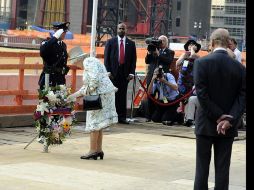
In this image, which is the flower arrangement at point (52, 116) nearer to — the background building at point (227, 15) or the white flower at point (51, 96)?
the white flower at point (51, 96)

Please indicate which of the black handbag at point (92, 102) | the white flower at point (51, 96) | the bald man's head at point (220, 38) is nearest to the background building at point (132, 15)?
the white flower at point (51, 96)

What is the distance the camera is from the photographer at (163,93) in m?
15.2

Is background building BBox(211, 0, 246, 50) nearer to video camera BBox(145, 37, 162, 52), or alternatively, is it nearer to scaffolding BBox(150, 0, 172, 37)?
scaffolding BBox(150, 0, 172, 37)

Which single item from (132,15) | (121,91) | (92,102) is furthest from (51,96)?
(132,15)

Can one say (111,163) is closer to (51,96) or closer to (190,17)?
(51,96)

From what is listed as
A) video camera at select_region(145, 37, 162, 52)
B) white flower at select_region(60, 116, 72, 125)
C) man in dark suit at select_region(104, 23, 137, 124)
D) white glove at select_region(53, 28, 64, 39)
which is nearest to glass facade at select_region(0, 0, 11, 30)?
video camera at select_region(145, 37, 162, 52)

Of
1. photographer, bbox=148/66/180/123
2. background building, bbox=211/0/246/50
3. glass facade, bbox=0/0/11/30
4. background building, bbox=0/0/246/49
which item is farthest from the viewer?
background building, bbox=211/0/246/50

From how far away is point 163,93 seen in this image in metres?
15.4

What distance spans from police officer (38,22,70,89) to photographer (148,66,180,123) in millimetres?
2858

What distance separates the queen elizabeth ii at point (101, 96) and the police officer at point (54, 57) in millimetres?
2868

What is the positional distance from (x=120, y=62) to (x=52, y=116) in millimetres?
5034

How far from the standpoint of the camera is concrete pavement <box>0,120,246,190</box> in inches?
311

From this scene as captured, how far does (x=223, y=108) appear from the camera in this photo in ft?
21.1
